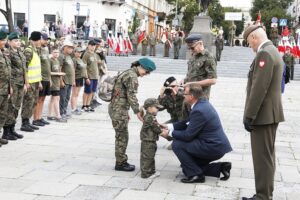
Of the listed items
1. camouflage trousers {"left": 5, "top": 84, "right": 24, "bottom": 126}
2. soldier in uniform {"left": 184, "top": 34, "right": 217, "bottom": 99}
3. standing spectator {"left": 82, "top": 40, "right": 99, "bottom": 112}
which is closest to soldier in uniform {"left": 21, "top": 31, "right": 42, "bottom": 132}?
camouflage trousers {"left": 5, "top": 84, "right": 24, "bottom": 126}

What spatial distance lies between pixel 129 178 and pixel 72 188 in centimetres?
87

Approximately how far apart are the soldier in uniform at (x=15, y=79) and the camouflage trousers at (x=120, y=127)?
273 cm

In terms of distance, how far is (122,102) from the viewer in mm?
6973

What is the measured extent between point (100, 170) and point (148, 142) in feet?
2.77

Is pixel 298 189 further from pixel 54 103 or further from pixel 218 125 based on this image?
pixel 54 103

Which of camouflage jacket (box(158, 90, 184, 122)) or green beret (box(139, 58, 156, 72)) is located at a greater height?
green beret (box(139, 58, 156, 72))

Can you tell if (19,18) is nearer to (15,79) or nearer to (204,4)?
(204,4)

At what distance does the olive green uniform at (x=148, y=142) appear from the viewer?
6.79 meters

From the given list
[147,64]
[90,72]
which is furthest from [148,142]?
[90,72]

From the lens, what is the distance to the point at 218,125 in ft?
21.9

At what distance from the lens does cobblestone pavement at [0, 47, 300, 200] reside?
606 cm

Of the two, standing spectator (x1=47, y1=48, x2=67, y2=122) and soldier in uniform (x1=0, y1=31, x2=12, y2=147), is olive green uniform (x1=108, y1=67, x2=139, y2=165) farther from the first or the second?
standing spectator (x1=47, y1=48, x2=67, y2=122)

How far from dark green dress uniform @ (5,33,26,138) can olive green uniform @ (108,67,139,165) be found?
2.72 m

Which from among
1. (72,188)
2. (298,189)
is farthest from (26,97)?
(298,189)
